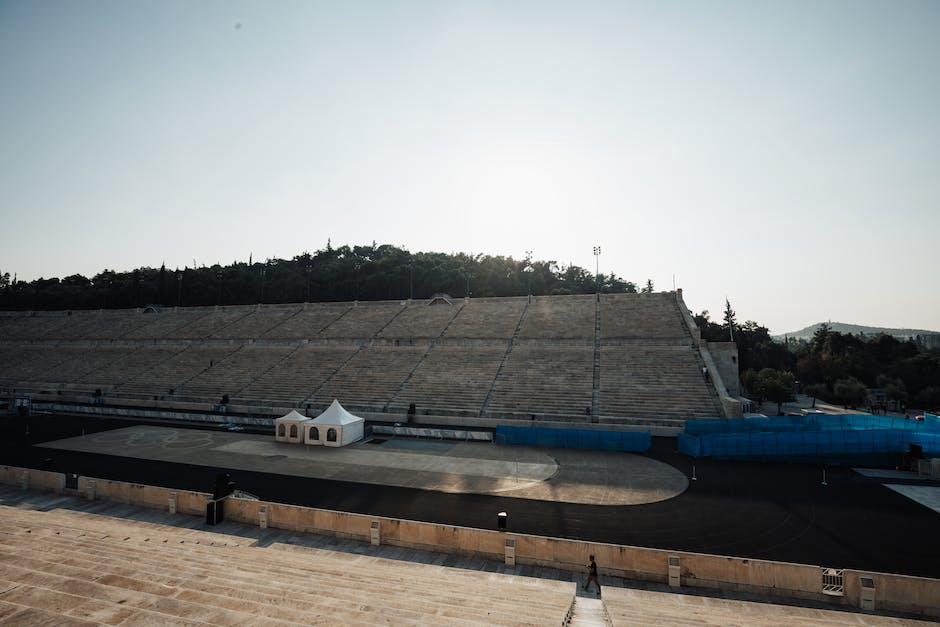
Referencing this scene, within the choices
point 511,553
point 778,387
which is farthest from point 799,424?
point 511,553

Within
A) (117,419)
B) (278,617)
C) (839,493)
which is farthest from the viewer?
(117,419)

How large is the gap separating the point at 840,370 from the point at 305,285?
8274 cm

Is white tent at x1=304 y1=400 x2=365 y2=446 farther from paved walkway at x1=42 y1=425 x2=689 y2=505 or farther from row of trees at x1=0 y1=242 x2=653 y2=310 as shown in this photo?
row of trees at x1=0 y1=242 x2=653 y2=310

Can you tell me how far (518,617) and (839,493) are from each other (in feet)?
60.1

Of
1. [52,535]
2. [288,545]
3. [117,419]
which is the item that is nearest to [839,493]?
[288,545]

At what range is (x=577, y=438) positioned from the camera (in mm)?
27766

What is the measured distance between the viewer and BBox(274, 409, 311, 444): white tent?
2923 centimetres

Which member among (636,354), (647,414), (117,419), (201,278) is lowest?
(117,419)

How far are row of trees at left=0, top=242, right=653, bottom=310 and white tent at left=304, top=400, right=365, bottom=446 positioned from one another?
5345 cm

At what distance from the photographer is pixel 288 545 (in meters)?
15.0

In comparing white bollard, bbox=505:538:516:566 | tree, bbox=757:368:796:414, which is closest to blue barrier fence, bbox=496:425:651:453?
white bollard, bbox=505:538:516:566

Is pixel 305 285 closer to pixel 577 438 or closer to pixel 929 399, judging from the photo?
pixel 577 438

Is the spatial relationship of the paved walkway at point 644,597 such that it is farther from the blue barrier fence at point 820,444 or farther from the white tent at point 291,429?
the blue barrier fence at point 820,444

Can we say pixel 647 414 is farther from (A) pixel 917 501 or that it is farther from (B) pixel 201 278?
(B) pixel 201 278
